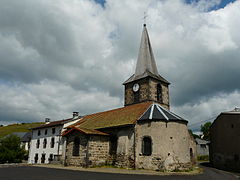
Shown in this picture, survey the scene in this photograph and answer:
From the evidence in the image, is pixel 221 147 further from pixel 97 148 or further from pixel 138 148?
pixel 97 148

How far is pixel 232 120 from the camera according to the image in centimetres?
2139

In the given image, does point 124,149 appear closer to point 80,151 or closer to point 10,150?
point 80,151

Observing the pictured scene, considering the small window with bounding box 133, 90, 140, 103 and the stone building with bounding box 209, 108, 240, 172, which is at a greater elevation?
the small window with bounding box 133, 90, 140, 103

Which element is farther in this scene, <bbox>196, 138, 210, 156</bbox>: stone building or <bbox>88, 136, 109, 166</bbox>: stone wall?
<bbox>196, 138, 210, 156</bbox>: stone building

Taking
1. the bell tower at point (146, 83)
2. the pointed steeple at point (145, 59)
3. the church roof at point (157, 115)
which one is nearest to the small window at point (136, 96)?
the bell tower at point (146, 83)

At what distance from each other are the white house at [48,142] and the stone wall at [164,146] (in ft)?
52.5

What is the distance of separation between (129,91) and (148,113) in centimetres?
854


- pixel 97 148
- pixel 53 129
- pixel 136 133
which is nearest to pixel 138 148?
pixel 136 133

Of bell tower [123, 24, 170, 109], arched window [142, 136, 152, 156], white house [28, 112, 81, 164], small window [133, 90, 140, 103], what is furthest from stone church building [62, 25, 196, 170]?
white house [28, 112, 81, 164]

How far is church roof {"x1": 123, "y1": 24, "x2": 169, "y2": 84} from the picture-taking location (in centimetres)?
2711

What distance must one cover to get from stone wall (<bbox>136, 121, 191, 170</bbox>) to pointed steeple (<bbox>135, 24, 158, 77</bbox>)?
1096cm

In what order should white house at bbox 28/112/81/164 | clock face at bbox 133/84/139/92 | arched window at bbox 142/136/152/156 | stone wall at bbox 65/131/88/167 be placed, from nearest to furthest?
arched window at bbox 142/136/152/156 < stone wall at bbox 65/131/88/167 < clock face at bbox 133/84/139/92 < white house at bbox 28/112/81/164

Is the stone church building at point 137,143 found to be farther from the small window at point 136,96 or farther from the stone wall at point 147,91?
the small window at point 136,96

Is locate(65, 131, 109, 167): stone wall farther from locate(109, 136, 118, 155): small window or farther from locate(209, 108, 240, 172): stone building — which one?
locate(209, 108, 240, 172): stone building
